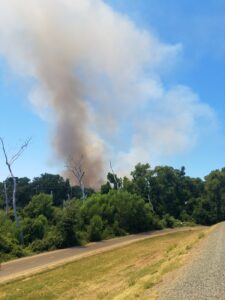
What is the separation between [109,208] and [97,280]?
142ft

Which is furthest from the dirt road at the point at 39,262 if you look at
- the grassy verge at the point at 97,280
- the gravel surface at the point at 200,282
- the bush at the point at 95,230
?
the gravel surface at the point at 200,282

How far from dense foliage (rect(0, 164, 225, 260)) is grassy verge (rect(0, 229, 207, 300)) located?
1154 cm

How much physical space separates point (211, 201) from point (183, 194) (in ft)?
25.1

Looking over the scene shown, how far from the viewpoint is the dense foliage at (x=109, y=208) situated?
50156 mm

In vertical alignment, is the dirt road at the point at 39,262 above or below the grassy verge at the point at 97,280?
above

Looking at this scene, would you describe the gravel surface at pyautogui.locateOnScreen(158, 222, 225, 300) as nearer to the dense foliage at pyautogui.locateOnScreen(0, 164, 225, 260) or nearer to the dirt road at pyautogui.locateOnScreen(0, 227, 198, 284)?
the dirt road at pyautogui.locateOnScreen(0, 227, 198, 284)

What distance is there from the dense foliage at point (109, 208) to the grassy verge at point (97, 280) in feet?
37.9

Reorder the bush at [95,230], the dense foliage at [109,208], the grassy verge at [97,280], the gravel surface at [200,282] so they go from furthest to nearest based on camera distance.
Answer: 1. the bush at [95,230]
2. the dense foliage at [109,208]
3. the grassy verge at [97,280]
4. the gravel surface at [200,282]

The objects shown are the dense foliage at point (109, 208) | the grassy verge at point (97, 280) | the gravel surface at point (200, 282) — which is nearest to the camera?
the gravel surface at point (200, 282)

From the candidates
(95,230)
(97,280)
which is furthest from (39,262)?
(95,230)

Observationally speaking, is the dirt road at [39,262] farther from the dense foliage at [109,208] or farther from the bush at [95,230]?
the bush at [95,230]

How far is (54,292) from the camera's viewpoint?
2497cm

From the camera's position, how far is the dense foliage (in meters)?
50.2

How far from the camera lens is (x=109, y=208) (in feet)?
234
